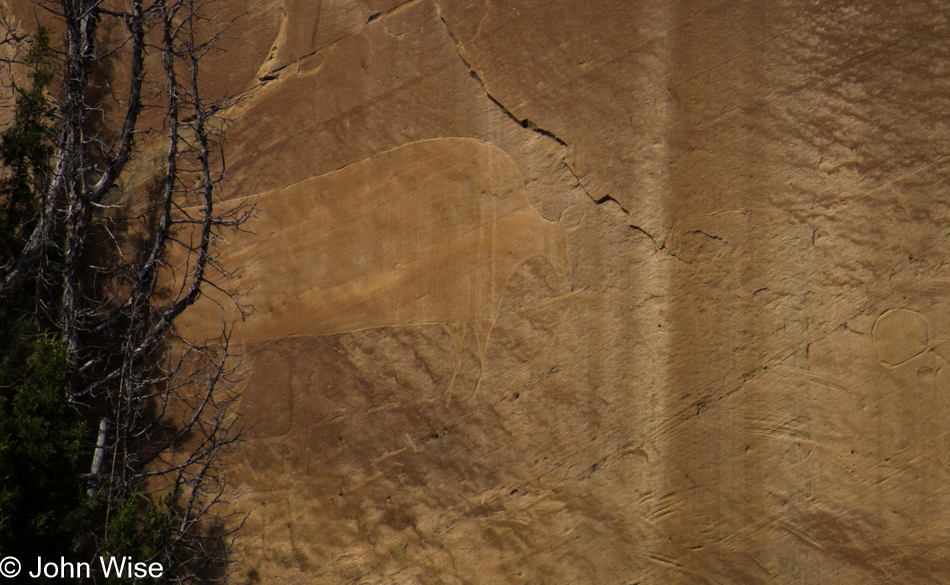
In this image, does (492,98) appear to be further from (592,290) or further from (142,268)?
(142,268)

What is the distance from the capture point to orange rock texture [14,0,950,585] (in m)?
3.24

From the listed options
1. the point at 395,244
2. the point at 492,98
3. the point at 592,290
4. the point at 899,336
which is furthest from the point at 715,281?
the point at 395,244

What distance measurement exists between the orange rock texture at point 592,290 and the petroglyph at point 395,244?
0.04 ft

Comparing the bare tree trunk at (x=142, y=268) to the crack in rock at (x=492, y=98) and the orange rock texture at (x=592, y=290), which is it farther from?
the crack in rock at (x=492, y=98)

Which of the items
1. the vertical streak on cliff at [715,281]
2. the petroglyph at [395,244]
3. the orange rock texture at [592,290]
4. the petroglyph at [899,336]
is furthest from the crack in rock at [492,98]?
the petroglyph at [899,336]

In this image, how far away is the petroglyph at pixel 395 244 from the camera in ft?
11.8

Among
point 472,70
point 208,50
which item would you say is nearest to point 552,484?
point 472,70

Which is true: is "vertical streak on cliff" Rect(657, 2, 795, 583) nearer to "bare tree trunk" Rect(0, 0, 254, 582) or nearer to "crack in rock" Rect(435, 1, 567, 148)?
"crack in rock" Rect(435, 1, 567, 148)

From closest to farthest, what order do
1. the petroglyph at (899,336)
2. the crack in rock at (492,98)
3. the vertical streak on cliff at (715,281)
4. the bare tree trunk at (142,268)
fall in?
the petroglyph at (899,336)
the vertical streak on cliff at (715,281)
the crack in rock at (492,98)
the bare tree trunk at (142,268)

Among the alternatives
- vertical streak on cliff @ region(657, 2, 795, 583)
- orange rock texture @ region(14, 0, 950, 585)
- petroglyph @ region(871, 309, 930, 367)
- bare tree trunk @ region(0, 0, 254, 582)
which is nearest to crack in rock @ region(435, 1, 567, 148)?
orange rock texture @ region(14, 0, 950, 585)

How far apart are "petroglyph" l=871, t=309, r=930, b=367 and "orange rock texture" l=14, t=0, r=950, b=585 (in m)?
0.01

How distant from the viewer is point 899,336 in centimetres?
322

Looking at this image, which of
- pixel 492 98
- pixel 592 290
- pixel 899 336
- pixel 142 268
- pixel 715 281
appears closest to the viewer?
pixel 899 336

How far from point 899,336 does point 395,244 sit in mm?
2181
